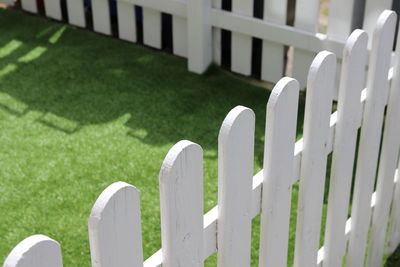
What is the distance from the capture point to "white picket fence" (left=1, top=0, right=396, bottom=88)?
454 cm

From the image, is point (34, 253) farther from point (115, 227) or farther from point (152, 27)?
point (152, 27)

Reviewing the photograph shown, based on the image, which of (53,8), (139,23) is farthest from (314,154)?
Answer: (53,8)

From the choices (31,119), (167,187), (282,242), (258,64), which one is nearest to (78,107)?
(31,119)

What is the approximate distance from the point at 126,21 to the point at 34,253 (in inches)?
170

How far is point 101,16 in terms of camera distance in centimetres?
564

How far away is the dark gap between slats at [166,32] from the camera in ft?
17.7

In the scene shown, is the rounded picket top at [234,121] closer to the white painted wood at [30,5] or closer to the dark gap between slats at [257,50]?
the dark gap between slats at [257,50]

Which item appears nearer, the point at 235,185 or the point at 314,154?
the point at 235,185

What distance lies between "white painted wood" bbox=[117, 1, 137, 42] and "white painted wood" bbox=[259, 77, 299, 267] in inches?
137

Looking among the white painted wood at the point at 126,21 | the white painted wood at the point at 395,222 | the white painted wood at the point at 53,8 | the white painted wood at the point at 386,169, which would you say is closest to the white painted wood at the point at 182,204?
the white painted wood at the point at 386,169

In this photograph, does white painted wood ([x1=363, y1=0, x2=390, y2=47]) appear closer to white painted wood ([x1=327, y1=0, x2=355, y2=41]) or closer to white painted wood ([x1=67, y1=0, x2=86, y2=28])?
white painted wood ([x1=327, y1=0, x2=355, y2=41])

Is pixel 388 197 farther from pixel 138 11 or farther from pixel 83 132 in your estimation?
pixel 138 11

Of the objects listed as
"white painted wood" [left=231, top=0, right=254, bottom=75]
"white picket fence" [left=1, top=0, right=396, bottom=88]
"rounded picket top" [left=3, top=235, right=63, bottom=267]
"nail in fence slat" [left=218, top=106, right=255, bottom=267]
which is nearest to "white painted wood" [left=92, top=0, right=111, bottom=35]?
"white picket fence" [left=1, top=0, right=396, bottom=88]

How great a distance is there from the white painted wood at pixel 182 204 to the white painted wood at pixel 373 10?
2.91m
